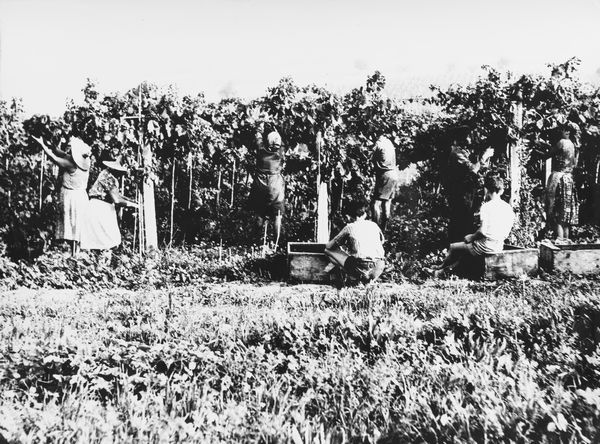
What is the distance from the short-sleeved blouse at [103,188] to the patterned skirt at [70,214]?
0.45 metres

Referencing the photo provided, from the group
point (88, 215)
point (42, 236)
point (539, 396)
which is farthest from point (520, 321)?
point (42, 236)

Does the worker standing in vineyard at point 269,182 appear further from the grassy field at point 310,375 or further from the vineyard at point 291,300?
the grassy field at point 310,375

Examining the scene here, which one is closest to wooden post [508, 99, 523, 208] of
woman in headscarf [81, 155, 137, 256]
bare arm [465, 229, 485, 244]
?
bare arm [465, 229, 485, 244]

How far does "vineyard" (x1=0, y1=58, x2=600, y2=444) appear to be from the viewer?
3.28 meters

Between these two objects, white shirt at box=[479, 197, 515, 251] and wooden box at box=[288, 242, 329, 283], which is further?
wooden box at box=[288, 242, 329, 283]

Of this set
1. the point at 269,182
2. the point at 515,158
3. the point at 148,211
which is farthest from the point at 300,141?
the point at 515,158

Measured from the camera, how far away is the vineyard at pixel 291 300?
328 centimetres

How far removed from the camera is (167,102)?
1084 cm

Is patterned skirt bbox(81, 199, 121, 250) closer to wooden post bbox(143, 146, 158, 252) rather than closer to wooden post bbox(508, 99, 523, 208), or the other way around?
wooden post bbox(143, 146, 158, 252)

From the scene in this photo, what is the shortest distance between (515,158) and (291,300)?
6392mm

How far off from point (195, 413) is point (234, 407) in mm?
274

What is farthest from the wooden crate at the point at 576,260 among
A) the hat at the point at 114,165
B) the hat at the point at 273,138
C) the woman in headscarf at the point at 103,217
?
the hat at the point at 114,165

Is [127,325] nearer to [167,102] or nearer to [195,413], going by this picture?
[195,413]

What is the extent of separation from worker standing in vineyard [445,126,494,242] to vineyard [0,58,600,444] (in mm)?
225
